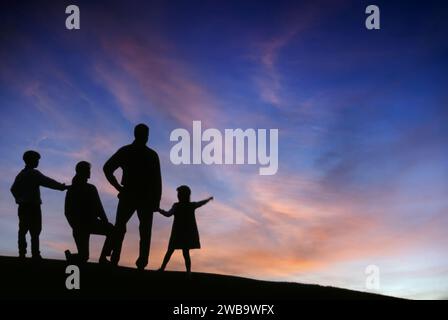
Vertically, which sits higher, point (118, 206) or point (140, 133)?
point (140, 133)

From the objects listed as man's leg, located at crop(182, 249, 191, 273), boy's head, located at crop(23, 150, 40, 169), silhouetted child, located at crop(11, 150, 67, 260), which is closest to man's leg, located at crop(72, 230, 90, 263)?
silhouetted child, located at crop(11, 150, 67, 260)

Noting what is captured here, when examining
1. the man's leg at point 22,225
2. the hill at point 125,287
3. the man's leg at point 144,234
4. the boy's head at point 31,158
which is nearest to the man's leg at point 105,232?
the hill at point 125,287

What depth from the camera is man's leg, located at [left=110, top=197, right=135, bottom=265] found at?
37.7 feet

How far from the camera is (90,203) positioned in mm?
12680

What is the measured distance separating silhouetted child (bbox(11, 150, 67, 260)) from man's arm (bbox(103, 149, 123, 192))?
228 cm

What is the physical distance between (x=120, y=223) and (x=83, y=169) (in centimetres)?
187

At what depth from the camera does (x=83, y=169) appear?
1266 centimetres

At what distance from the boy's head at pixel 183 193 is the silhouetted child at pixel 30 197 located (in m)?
3.00

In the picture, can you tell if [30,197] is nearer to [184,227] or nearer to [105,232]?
[105,232]

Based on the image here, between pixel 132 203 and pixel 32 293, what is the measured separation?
8.51 ft

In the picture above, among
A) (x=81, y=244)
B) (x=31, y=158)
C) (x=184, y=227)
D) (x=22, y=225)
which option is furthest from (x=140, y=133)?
(x=22, y=225)
